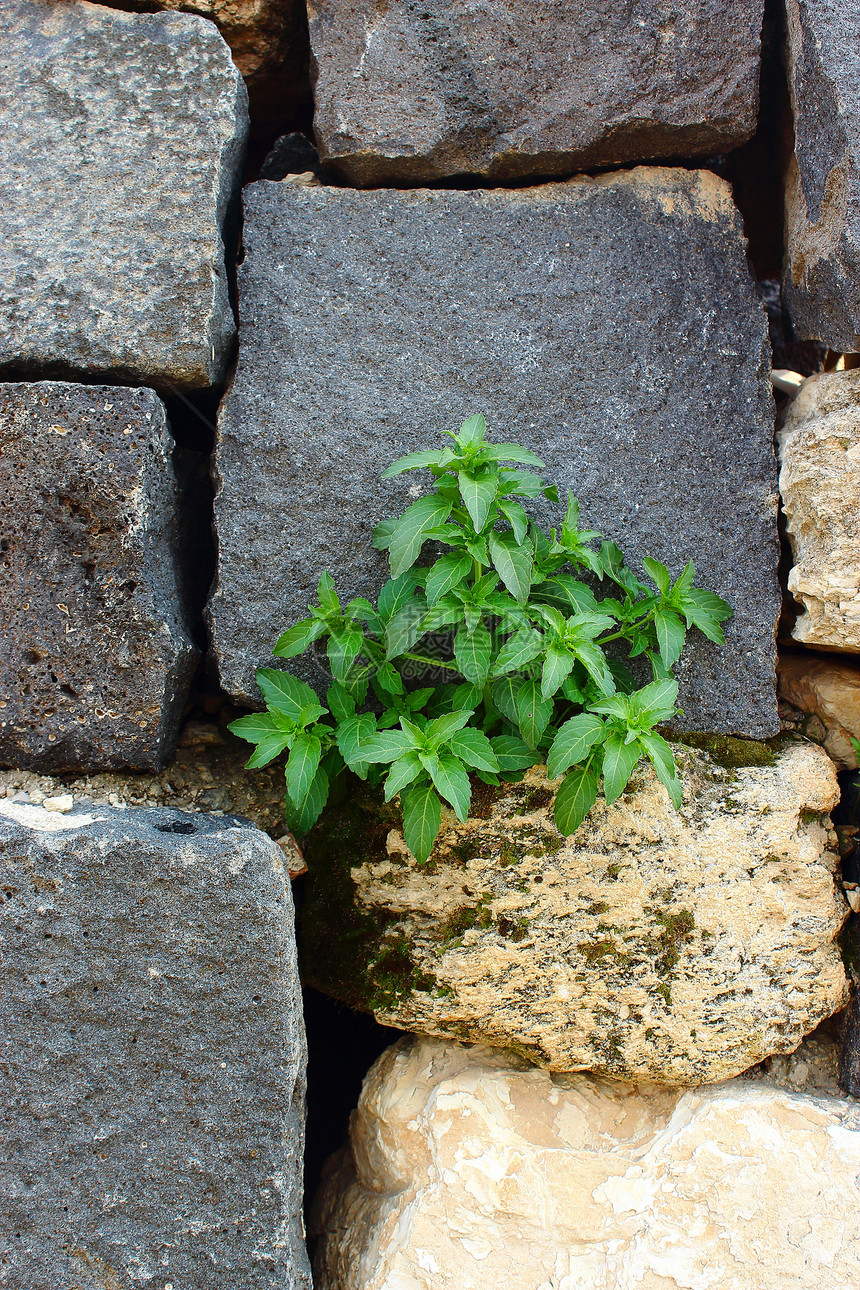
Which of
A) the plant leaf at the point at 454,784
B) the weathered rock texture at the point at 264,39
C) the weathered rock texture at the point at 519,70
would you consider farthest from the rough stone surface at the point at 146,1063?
the weathered rock texture at the point at 264,39

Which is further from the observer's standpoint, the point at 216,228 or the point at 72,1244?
the point at 216,228

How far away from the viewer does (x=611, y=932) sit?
1.83 meters

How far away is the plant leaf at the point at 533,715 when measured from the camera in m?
1.67

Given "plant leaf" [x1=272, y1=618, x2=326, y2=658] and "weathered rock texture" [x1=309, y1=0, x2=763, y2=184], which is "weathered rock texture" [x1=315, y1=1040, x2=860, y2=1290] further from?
"weathered rock texture" [x1=309, y1=0, x2=763, y2=184]

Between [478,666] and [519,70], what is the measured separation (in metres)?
1.57

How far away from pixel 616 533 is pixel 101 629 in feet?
4.01

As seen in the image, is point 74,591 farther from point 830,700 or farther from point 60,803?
point 830,700

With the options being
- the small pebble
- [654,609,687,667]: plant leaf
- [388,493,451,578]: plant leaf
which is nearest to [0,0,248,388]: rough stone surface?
[388,493,451,578]: plant leaf

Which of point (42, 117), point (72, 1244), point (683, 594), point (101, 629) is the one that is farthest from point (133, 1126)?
point (42, 117)

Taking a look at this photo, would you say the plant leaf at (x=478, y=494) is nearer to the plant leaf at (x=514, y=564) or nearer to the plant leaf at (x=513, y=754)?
the plant leaf at (x=514, y=564)

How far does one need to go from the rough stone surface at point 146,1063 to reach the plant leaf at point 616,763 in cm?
70

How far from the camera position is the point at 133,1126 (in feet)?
5.14

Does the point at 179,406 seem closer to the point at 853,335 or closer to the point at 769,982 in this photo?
the point at 853,335

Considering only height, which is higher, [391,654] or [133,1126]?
[391,654]
